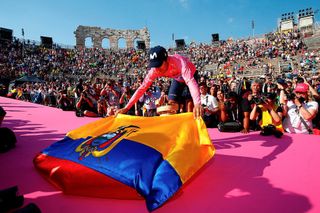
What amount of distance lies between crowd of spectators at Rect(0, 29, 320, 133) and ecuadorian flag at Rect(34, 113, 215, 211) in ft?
7.38

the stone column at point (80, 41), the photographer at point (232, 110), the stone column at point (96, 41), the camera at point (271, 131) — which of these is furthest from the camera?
the stone column at point (96, 41)

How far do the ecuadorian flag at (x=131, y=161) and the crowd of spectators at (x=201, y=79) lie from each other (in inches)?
88.6

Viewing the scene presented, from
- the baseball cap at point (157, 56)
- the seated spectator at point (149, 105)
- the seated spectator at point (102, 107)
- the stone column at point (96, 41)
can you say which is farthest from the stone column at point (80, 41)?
the baseball cap at point (157, 56)

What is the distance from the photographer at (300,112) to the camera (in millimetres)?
4328

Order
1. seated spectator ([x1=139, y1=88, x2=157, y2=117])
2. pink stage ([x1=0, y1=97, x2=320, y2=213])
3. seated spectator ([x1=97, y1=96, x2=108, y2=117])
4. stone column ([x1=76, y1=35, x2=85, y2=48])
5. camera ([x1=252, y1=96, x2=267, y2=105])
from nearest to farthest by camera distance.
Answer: pink stage ([x1=0, y1=97, x2=320, y2=213]) < camera ([x1=252, y1=96, x2=267, y2=105]) < seated spectator ([x1=139, y1=88, x2=157, y2=117]) < seated spectator ([x1=97, y1=96, x2=108, y2=117]) < stone column ([x1=76, y1=35, x2=85, y2=48])

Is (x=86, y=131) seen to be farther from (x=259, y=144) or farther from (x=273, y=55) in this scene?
(x=273, y=55)

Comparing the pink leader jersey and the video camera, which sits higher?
the pink leader jersey

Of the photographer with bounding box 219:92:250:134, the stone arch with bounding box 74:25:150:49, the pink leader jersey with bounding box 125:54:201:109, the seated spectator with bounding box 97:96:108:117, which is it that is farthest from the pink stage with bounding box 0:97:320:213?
the stone arch with bounding box 74:25:150:49

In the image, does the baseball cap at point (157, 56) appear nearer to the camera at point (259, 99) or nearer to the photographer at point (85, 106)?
the camera at point (259, 99)

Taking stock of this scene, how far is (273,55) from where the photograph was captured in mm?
32406

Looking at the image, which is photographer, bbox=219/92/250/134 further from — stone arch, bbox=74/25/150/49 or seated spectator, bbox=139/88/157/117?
stone arch, bbox=74/25/150/49

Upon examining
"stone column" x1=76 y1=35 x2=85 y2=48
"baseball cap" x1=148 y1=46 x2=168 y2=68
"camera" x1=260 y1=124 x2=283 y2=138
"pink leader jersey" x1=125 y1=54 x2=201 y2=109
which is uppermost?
"stone column" x1=76 y1=35 x2=85 y2=48

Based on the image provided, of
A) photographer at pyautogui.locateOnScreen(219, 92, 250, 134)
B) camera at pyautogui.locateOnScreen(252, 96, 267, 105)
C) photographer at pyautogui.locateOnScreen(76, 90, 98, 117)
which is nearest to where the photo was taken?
camera at pyautogui.locateOnScreen(252, 96, 267, 105)

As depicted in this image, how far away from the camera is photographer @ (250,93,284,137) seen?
14.3ft
